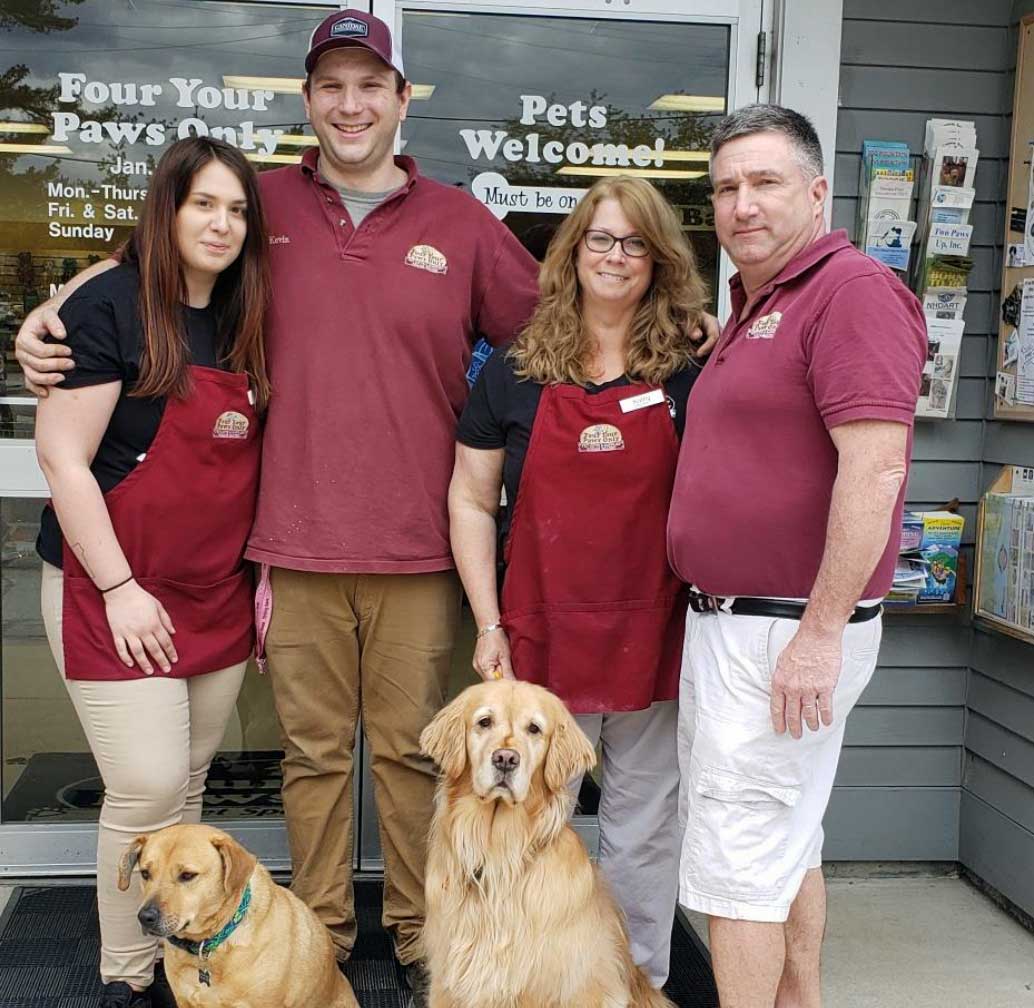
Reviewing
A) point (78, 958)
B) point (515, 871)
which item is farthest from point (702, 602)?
point (78, 958)

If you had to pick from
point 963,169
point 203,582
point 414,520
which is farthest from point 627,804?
point 963,169

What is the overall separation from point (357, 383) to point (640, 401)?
0.72 m

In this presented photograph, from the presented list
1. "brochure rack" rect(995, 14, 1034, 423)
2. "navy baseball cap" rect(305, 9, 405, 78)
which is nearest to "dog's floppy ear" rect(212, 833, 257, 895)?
"navy baseball cap" rect(305, 9, 405, 78)

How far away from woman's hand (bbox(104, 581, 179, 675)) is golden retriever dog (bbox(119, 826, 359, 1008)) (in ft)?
1.38

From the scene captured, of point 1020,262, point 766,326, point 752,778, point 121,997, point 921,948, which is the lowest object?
point 921,948

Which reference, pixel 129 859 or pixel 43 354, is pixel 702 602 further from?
pixel 43 354

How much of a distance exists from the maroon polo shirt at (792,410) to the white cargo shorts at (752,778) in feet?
0.39

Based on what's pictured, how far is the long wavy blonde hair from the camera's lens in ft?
9.58

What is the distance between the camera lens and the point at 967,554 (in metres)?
4.04

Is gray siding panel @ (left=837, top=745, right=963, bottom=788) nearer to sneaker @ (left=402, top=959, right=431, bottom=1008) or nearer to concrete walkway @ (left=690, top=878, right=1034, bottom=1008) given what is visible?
concrete walkway @ (left=690, top=878, right=1034, bottom=1008)

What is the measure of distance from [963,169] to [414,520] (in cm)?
214

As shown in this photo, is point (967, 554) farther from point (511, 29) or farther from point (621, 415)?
point (511, 29)

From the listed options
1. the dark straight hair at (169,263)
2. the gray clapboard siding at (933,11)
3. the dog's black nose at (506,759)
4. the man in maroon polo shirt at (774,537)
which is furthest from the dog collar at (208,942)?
the gray clapboard siding at (933,11)

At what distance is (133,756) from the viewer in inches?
114
